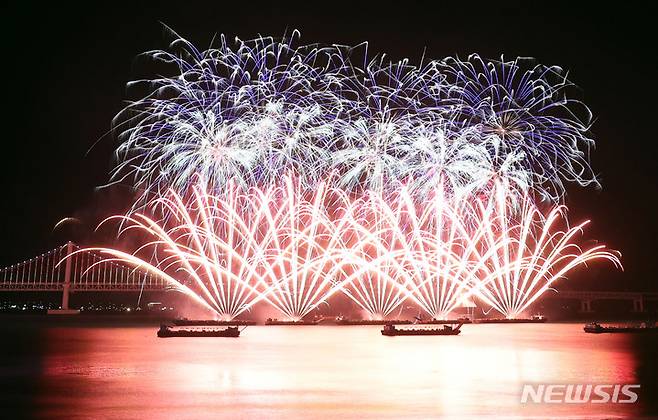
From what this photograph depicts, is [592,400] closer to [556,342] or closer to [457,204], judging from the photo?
[457,204]

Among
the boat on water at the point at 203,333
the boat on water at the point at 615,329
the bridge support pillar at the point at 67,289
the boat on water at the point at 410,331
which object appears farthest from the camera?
the bridge support pillar at the point at 67,289

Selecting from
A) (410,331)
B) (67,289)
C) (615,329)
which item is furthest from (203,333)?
(67,289)

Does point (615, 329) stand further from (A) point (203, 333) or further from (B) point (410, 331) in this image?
(A) point (203, 333)

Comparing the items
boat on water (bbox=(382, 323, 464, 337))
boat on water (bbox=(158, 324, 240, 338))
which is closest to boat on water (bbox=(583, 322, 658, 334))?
boat on water (bbox=(382, 323, 464, 337))

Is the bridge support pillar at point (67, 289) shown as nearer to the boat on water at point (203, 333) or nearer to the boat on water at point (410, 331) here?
the boat on water at point (203, 333)

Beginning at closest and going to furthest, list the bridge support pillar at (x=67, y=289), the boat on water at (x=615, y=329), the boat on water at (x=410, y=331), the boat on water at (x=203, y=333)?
the boat on water at (x=203, y=333) → the boat on water at (x=410, y=331) → the boat on water at (x=615, y=329) → the bridge support pillar at (x=67, y=289)

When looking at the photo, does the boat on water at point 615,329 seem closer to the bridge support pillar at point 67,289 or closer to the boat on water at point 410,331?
the boat on water at point 410,331

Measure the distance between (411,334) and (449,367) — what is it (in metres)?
29.6

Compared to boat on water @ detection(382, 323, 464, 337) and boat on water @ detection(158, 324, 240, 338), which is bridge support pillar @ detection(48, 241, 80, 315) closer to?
boat on water @ detection(158, 324, 240, 338)

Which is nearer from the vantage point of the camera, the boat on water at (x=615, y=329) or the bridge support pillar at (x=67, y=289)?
the boat on water at (x=615, y=329)

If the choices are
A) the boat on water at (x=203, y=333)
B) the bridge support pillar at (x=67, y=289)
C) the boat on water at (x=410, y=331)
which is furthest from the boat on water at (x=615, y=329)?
the bridge support pillar at (x=67, y=289)

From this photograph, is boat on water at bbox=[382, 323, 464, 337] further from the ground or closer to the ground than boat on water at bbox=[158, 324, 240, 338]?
further from the ground

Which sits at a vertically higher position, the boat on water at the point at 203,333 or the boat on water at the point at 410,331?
the boat on water at the point at 410,331

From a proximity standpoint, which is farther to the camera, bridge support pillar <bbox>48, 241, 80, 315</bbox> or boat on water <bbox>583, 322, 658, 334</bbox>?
bridge support pillar <bbox>48, 241, 80, 315</bbox>
